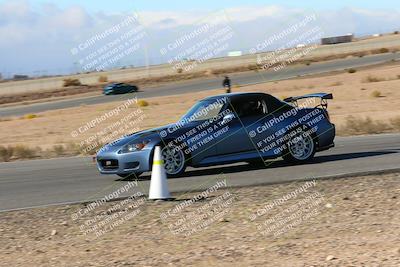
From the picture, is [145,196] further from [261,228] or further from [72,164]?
[72,164]

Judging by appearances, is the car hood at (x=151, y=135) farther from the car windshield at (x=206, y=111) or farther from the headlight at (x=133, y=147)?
the car windshield at (x=206, y=111)

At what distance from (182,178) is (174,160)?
0.36 meters

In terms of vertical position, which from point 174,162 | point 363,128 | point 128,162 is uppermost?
point 128,162

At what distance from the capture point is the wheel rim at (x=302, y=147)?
14531 millimetres

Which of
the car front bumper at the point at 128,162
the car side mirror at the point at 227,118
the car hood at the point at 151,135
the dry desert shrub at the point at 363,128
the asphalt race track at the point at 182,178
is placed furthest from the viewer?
the dry desert shrub at the point at 363,128

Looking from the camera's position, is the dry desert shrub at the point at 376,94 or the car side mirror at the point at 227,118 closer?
the car side mirror at the point at 227,118

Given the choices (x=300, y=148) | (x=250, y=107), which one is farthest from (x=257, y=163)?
(x=250, y=107)

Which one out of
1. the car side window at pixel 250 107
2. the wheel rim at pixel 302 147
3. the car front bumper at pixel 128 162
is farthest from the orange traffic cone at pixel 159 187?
the wheel rim at pixel 302 147

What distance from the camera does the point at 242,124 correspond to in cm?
1405

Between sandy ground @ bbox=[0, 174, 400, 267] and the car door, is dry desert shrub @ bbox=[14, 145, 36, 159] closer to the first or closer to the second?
the car door

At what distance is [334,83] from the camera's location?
49.4 metres

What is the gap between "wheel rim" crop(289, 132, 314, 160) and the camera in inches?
572

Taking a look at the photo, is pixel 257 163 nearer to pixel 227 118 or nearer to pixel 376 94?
pixel 227 118

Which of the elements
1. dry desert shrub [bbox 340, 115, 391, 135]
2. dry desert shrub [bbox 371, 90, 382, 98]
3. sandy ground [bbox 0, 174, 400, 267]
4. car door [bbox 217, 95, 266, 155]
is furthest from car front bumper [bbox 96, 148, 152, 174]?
dry desert shrub [bbox 371, 90, 382, 98]
